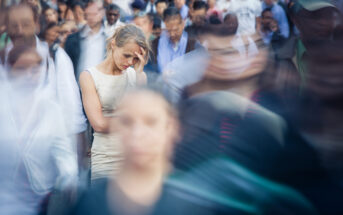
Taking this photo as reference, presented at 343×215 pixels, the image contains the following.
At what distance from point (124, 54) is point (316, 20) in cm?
115

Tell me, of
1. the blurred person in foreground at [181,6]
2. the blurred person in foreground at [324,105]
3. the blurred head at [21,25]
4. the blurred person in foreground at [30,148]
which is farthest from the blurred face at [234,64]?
the blurred person in foreground at [181,6]

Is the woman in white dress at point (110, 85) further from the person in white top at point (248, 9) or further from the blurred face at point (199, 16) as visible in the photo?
the person in white top at point (248, 9)

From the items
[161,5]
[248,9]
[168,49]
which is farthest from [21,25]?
[161,5]

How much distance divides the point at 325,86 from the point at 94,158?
1333 mm

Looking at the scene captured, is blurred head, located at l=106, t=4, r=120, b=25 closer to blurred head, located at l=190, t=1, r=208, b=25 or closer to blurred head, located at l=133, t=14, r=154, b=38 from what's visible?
blurred head, located at l=133, t=14, r=154, b=38

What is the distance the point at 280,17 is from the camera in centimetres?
540

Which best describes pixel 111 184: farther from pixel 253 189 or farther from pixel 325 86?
pixel 325 86

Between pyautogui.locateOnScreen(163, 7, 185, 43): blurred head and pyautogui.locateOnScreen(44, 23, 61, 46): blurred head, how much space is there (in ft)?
3.90

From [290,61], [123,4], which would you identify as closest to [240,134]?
[290,61]

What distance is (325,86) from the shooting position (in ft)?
5.75

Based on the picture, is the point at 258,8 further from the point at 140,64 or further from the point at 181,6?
the point at 140,64

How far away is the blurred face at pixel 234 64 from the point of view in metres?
1.90

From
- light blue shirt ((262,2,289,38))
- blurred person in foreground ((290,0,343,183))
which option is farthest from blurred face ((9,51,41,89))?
light blue shirt ((262,2,289,38))

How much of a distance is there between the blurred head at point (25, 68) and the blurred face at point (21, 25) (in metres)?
0.70
